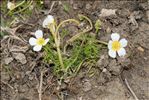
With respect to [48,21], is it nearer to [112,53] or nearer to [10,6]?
[10,6]

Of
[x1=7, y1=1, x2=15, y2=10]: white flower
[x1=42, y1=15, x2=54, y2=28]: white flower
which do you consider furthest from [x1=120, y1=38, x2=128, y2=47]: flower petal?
[x1=7, y1=1, x2=15, y2=10]: white flower

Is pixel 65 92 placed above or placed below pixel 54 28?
below

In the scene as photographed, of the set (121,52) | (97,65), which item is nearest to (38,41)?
(97,65)

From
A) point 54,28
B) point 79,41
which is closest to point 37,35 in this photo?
point 54,28

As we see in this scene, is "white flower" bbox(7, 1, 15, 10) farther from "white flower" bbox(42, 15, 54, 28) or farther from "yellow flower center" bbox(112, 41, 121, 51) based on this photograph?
"yellow flower center" bbox(112, 41, 121, 51)

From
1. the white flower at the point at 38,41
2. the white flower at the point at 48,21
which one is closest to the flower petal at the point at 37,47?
the white flower at the point at 38,41

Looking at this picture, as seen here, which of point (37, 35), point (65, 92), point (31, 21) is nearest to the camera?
point (65, 92)

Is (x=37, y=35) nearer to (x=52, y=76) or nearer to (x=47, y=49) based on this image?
(x=47, y=49)
